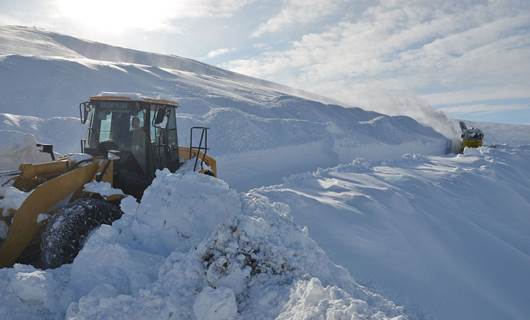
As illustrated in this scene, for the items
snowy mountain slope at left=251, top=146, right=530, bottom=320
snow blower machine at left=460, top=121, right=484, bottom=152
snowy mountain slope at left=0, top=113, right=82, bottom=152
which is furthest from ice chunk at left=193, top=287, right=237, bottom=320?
snow blower machine at left=460, top=121, right=484, bottom=152

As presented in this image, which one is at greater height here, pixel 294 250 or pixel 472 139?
pixel 472 139

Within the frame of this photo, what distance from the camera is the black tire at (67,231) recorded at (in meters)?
4.17

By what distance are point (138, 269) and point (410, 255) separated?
362 cm

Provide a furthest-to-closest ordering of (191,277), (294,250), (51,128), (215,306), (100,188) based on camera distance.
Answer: (51,128) → (100,188) → (294,250) → (191,277) → (215,306)

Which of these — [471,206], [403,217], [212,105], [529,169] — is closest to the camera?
[403,217]

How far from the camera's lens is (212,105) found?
71.3 ft

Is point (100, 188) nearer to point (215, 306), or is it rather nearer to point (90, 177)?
point (90, 177)

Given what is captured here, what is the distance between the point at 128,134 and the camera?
18.9 feet

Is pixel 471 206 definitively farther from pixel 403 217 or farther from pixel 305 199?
pixel 305 199

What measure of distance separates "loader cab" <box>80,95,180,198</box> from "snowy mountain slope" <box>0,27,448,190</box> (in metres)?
6.13

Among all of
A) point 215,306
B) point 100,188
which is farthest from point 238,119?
point 215,306

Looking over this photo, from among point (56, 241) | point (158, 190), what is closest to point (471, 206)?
point (158, 190)

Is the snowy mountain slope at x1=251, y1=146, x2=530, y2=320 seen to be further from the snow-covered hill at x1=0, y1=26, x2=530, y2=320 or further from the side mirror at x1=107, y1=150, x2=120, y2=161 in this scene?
the side mirror at x1=107, y1=150, x2=120, y2=161

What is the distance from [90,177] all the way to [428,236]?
179 inches
